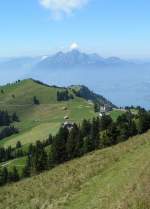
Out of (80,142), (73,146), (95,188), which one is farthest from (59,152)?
(95,188)

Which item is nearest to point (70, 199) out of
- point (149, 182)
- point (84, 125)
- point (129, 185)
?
point (129, 185)

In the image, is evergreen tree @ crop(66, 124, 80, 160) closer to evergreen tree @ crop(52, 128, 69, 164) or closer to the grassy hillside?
evergreen tree @ crop(52, 128, 69, 164)

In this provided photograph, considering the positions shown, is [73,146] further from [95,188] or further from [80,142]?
[95,188]

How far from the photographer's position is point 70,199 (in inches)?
981

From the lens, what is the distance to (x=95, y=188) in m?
25.6

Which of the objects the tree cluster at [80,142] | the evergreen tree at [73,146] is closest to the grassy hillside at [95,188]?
the tree cluster at [80,142]

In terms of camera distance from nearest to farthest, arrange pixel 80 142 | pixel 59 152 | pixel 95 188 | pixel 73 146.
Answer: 1. pixel 95 188
2. pixel 73 146
3. pixel 59 152
4. pixel 80 142

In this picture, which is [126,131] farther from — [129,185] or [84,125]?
[129,185]

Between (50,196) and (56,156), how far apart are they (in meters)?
74.2

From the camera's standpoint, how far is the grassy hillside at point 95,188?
772 inches

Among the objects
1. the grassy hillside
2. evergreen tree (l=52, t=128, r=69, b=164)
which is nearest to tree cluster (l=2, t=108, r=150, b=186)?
evergreen tree (l=52, t=128, r=69, b=164)

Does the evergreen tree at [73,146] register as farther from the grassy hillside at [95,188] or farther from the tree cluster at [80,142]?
the grassy hillside at [95,188]

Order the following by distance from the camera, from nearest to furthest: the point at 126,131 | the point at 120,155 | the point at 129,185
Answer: the point at 129,185 < the point at 120,155 < the point at 126,131

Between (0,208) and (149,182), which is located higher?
(149,182)
